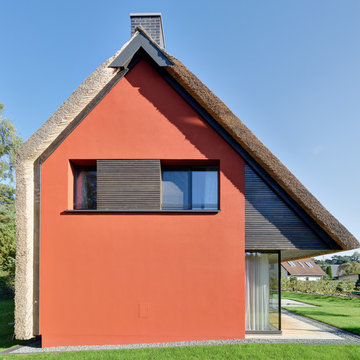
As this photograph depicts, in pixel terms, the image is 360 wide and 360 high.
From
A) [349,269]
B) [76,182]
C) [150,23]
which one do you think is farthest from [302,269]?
[150,23]

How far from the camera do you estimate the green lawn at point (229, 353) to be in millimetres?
A: 5156

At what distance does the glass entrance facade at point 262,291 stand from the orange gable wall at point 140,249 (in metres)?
0.72

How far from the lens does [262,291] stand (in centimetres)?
686

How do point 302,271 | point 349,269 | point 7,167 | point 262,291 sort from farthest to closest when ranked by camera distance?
point 349,269, point 302,271, point 7,167, point 262,291

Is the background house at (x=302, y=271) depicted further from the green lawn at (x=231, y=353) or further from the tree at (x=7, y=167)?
the green lawn at (x=231, y=353)

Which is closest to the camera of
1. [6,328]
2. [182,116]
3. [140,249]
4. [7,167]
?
[140,249]

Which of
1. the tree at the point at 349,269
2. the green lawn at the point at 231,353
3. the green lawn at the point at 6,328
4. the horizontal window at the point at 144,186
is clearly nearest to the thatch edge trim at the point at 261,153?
the horizontal window at the point at 144,186

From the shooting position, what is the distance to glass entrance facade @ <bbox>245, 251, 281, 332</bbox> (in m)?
6.75

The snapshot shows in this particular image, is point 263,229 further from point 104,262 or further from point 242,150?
point 104,262

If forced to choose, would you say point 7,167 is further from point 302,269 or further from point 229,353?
point 302,269

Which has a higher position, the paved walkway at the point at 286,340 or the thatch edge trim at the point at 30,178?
the thatch edge trim at the point at 30,178

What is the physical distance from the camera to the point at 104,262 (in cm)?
624

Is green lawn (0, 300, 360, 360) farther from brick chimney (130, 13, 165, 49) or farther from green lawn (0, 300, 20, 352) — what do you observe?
brick chimney (130, 13, 165, 49)

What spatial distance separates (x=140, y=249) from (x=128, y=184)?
63.6 inches
